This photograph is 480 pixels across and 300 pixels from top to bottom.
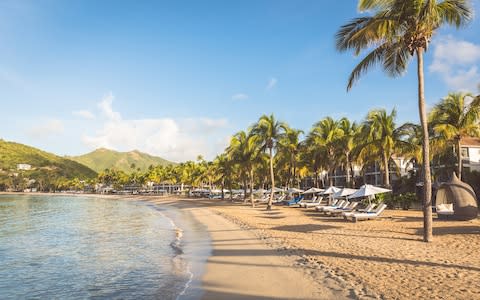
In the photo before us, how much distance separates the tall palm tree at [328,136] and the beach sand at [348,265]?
2323cm

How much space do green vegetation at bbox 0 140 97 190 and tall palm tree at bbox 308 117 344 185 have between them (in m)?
143

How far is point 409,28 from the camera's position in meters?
13.3

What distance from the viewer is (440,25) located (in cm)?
1382

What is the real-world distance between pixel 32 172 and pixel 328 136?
167 metres

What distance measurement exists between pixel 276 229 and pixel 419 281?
11016 mm

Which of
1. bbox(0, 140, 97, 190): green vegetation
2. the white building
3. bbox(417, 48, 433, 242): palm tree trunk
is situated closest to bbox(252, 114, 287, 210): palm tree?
bbox(417, 48, 433, 242): palm tree trunk

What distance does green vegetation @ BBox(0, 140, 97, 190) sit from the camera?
155300 mm

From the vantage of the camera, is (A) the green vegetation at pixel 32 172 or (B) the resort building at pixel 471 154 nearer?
(B) the resort building at pixel 471 154

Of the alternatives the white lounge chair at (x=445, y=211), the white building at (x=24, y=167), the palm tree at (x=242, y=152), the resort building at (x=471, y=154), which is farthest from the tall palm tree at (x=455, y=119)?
the white building at (x=24, y=167)

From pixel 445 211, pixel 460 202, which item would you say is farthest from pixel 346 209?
pixel 460 202

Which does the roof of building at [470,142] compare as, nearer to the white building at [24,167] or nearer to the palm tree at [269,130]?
the palm tree at [269,130]

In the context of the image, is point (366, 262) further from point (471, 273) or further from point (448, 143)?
point (448, 143)

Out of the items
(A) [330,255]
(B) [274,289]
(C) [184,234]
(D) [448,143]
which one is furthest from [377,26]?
(D) [448,143]

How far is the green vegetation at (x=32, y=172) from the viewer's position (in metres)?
155
